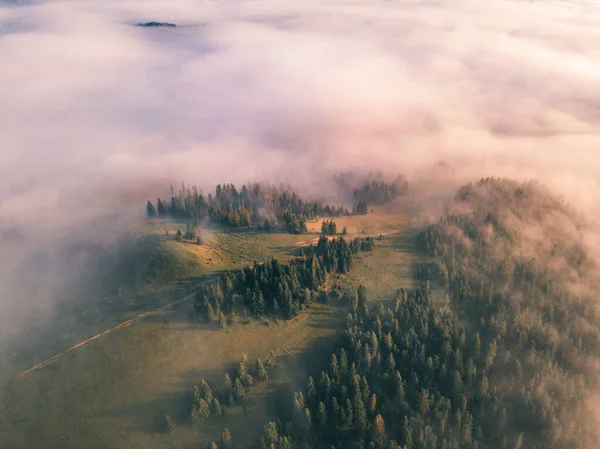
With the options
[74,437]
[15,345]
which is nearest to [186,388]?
[74,437]

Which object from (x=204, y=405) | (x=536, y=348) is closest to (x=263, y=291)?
(x=204, y=405)

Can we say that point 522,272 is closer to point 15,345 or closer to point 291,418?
point 291,418

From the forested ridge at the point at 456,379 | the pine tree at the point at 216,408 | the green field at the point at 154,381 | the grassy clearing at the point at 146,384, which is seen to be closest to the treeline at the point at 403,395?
the forested ridge at the point at 456,379

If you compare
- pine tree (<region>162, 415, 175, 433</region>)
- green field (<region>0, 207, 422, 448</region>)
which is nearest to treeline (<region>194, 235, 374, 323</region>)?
green field (<region>0, 207, 422, 448</region>)

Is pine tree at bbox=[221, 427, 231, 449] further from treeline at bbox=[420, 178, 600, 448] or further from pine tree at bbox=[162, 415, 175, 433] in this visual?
treeline at bbox=[420, 178, 600, 448]

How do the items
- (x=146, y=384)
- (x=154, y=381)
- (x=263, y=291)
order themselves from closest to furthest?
(x=146, y=384)
(x=154, y=381)
(x=263, y=291)

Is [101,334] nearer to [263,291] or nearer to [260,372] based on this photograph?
[263,291]
